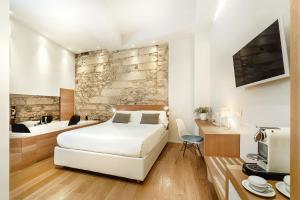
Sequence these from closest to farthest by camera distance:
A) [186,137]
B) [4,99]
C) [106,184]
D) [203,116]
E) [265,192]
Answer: [265,192] < [4,99] < [106,184] < [186,137] < [203,116]

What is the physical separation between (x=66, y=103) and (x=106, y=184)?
12.6ft

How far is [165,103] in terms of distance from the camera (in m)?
4.29

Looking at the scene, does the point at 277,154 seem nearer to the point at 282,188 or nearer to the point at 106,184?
the point at 282,188

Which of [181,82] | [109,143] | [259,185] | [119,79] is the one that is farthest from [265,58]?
[119,79]

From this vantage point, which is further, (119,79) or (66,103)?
(66,103)

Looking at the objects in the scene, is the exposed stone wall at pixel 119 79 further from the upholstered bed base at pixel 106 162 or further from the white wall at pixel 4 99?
the white wall at pixel 4 99

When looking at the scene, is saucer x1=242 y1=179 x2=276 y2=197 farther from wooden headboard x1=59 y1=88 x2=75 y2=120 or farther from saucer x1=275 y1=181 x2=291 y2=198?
wooden headboard x1=59 y1=88 x2=75 y2=120

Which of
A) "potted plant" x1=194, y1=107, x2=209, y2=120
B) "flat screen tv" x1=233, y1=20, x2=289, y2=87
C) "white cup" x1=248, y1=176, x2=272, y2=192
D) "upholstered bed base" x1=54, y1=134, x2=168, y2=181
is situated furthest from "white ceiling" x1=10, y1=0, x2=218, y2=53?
"white cup" x1=248, y1=176, x2=272, y2=192

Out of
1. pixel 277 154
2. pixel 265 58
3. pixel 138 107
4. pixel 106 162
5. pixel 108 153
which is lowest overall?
pixel 106 162

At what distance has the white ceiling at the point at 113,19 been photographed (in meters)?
2.91

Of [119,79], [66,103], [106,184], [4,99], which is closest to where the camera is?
[4,99]

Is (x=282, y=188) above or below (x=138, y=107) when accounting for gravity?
below

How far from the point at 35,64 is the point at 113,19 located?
239cm

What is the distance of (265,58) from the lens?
1.23 metres
